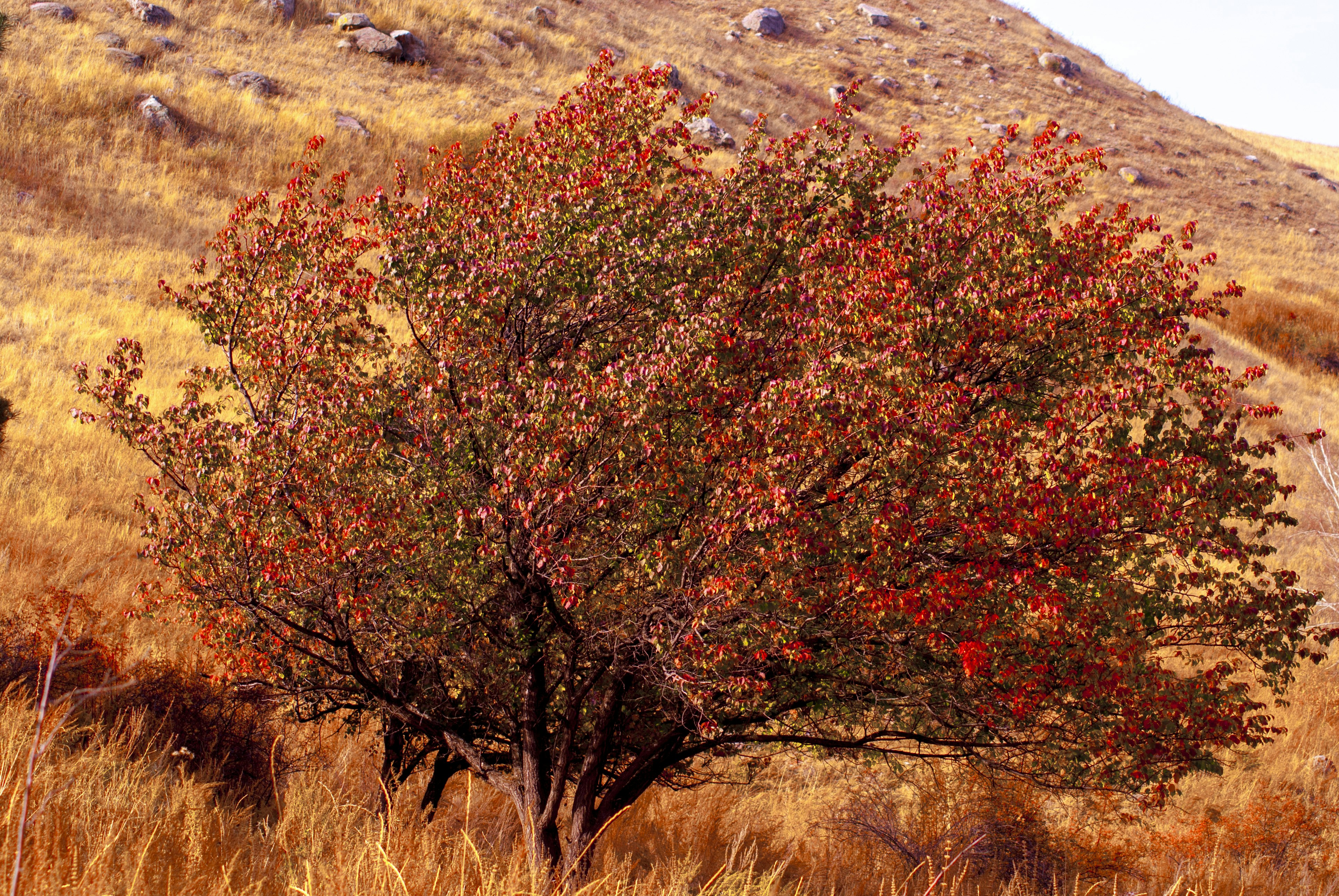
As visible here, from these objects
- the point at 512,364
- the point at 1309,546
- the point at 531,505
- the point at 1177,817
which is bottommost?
the point at 1177,817

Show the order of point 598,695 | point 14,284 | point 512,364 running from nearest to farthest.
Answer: point 512,364, point 598,695, point 14,284

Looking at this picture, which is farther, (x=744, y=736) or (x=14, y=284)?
(x=14, y=284)

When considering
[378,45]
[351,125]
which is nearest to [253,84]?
[351,125]

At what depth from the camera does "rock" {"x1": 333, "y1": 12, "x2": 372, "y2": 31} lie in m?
42.4

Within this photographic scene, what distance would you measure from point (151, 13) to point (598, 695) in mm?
39691

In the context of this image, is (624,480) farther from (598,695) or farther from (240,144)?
(240,144)

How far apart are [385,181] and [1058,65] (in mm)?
53487

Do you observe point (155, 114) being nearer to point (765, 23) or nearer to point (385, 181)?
point (385, 181)

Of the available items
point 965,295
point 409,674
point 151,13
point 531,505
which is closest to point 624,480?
point 531,505

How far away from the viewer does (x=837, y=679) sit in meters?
7.29

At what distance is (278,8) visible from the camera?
4166cm

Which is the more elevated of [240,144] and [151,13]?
[151,13]

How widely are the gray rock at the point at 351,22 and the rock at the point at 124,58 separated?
1018 cm

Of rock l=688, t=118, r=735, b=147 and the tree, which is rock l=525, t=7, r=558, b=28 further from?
the tree
